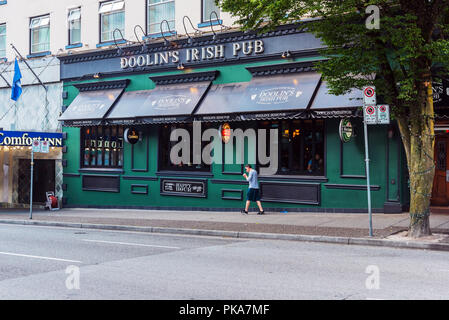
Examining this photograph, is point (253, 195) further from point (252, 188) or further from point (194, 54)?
point (194, 54)

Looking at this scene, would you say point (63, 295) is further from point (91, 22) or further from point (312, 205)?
point (91, 22)

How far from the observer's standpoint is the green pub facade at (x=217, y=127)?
54.3ft

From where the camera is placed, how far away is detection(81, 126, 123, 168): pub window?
888 inches

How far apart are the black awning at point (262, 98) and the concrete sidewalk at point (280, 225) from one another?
3.40 meters

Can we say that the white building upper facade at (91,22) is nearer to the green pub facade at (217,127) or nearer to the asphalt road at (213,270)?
the green pub facade at (217,127)

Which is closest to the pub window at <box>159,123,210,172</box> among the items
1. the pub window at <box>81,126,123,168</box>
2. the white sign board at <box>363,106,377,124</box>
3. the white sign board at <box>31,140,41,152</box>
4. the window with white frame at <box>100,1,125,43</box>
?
the pub window at <box>81,126,123,168</box>

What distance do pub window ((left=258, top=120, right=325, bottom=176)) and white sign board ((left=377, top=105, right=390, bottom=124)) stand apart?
17.4 ft

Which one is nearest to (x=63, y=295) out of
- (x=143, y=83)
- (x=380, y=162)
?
(x=380, y=162)

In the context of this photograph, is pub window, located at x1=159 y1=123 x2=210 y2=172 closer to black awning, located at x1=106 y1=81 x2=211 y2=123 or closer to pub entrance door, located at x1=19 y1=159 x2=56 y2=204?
black awning, located at x1=106 y1=81 x2=211 y2=123

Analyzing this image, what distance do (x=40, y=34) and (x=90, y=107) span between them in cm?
574

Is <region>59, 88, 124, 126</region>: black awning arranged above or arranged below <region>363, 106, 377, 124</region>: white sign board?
above

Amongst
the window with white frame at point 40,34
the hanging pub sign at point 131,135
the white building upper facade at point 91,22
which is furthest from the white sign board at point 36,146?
the window with white frame at point 40,34
